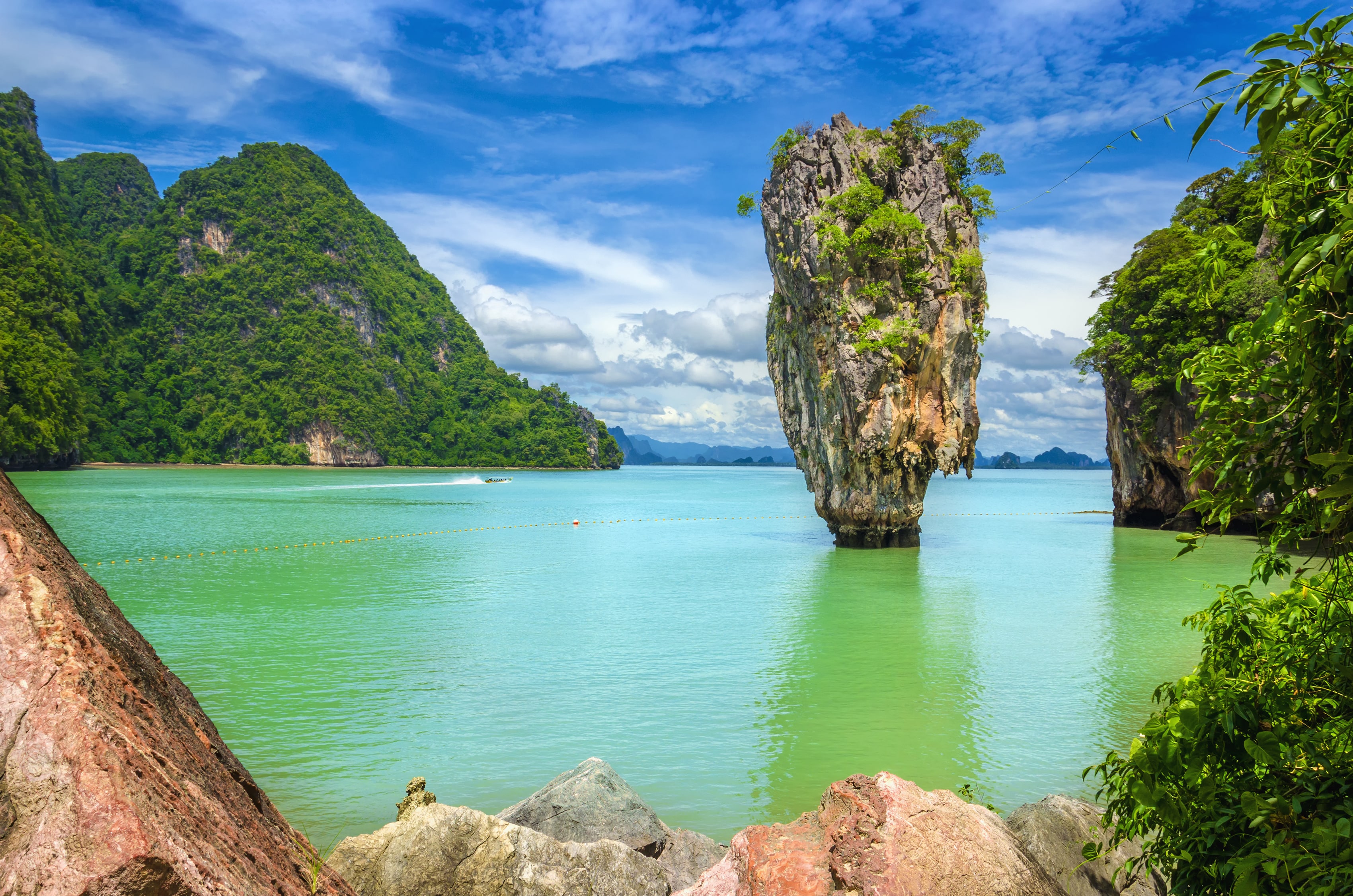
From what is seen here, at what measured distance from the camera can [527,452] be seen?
140 metres

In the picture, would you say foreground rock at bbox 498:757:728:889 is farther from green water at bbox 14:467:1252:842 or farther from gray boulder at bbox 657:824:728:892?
green water at bbox 14:467:1252:842

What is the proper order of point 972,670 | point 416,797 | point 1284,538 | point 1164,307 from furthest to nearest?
point 1164,307 → point 972,670 → point 416,797 → point 1284,538

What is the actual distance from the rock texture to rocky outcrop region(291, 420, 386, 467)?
119 m

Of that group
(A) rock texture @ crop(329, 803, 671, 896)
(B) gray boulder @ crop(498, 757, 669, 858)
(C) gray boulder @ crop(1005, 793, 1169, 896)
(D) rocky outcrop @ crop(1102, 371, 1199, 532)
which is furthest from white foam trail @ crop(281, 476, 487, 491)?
(C) gray boulder @ crop(1005, 793, 1169, 896)

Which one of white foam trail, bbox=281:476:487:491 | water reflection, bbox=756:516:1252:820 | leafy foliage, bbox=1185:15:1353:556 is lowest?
white foam trail, bbox=281:476:487:491

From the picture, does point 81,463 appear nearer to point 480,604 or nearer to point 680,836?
point 480,604

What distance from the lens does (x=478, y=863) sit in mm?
5098

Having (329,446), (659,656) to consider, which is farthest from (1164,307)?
(329,446)

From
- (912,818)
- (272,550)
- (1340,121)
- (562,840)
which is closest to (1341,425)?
(1340,121)

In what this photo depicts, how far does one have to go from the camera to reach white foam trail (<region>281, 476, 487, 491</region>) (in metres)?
63.6

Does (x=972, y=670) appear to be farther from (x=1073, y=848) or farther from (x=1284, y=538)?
(x=1284, y=538)

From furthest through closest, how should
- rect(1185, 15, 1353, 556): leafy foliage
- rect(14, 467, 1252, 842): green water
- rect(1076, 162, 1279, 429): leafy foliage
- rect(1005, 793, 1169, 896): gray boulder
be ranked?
rect(1076, 162, 1279, 429): leafy foliage
rect(14, 467, 1252, 842): green water
rect(1005, 793, 1169, 896): gray boulder
rect(1185, 15, 1353, 556): leafy foliage

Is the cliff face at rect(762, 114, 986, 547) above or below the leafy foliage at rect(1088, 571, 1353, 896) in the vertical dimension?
above

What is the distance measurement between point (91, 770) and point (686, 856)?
5.33 metres
